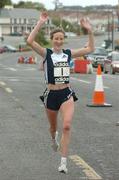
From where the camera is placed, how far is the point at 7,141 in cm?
1122

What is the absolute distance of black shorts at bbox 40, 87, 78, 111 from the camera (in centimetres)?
863

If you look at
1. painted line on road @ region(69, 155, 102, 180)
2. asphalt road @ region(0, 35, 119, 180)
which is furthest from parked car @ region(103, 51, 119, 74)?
painted line on road @ region(69, 155, 102, 180)

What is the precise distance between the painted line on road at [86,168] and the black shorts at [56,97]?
0.84m

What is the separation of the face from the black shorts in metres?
0.55

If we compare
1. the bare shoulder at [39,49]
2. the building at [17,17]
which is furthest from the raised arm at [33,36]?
the building at [17,17]

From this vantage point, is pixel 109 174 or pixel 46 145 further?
pixel 46 145

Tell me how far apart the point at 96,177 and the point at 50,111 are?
4.21 feet

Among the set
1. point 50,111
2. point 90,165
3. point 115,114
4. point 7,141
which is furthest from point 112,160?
point 115,114

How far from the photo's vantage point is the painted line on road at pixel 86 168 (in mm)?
8125

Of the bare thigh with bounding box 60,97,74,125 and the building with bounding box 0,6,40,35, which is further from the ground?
the bare thigh with bounding box 60,97,74,125

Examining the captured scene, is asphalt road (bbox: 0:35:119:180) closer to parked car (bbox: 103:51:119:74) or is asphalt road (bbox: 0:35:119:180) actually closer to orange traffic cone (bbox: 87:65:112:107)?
orange traffic cone (bbox: 87:65:112:107)

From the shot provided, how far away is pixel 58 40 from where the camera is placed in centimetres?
859

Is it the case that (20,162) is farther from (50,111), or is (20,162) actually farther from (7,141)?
(7,141)

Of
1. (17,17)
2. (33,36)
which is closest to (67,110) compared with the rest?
(33,36)
